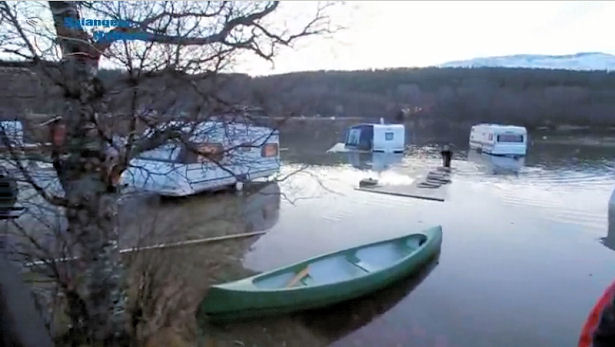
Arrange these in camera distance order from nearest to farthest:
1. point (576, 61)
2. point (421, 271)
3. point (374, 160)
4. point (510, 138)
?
point (576, 61)
point (421, 271)
point (374, 160)
point (510, 138)

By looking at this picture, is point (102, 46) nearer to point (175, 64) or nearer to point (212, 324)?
point (175, 64)

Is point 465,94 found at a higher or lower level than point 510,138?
higher

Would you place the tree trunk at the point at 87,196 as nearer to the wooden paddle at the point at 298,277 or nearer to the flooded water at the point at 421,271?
the flooded water at the point at 421,271

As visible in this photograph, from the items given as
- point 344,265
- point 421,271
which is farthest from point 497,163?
point 344,265

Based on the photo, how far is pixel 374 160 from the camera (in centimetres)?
1780

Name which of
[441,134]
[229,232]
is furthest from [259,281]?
[441,134]

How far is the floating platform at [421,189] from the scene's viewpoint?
11.0 meters

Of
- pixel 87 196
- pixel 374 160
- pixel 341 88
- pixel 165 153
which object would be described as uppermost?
pixel 341 88

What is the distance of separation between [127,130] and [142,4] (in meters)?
0.57

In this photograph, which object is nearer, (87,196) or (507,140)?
(87,196)

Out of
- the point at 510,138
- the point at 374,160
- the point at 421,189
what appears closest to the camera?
the point at 421,189

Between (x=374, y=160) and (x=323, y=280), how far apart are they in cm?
1283

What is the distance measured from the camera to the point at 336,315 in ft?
15.7

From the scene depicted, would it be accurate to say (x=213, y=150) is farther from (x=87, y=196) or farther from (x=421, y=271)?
(x=421, y=271)
